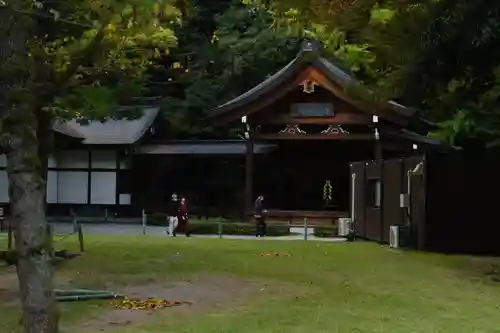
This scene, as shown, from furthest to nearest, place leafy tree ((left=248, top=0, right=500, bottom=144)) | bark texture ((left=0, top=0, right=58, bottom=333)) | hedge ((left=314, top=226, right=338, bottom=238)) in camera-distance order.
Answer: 1. hedge ((left=314, top=226, right=338, bottom=238))
2. leafy tree ((left=248, top=0, right=500, bottom=144))
3. bark texture ((left=0, top=0, right=58, bottom=333))

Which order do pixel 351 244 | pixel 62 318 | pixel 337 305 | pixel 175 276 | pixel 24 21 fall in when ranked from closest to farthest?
pixel 24 21
pixel 62 318
pixel 337 305
pixel 175 276
pixel 351 244

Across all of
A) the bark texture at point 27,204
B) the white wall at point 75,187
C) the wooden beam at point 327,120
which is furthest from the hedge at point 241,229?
the bark texture at point 27,204

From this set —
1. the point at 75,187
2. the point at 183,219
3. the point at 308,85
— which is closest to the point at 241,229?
the point at 183,219

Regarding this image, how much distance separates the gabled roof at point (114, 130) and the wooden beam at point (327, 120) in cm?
701

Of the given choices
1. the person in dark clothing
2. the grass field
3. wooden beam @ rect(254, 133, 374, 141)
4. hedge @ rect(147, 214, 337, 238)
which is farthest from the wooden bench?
the grass field

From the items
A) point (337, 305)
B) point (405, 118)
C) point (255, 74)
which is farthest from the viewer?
point (255, 74)

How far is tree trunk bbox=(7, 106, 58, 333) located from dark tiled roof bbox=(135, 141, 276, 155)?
2378 centimetres

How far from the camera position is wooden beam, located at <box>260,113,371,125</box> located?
24.6 metres

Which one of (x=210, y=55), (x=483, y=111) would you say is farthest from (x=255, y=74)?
(x=483, y=111)

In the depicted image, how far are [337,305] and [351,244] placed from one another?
977cm

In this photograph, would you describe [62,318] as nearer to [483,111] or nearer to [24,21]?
[24,21]

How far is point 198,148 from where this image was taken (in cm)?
2909

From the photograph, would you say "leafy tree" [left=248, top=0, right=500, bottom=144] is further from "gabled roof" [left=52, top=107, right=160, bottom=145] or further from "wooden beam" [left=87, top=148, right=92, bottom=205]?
"wooden beam" [left=87, top=148, right=92, bottom=205]

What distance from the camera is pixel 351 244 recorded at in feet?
63.6
